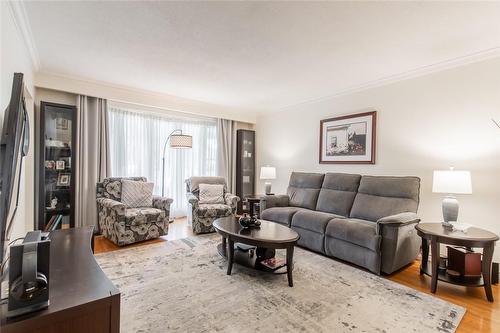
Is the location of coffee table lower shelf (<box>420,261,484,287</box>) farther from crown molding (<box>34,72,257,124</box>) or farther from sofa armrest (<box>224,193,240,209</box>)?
crown molding (<box>34,72,257,124</box>)

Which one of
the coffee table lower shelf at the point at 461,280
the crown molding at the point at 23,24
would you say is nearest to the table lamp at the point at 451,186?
the coffee table lower shelf at the point at 461,280

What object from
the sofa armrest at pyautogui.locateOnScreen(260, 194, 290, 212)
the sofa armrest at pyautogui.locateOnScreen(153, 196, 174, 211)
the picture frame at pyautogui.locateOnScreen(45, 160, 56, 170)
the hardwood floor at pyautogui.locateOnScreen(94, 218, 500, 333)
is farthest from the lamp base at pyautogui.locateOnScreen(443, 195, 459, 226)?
the picture frame at pyautogui.locateOnScreen(45, 160, 56, 170)

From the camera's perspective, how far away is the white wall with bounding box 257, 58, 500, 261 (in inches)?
107

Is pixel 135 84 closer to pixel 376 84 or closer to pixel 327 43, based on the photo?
pixel 327 43

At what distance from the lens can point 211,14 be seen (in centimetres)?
208

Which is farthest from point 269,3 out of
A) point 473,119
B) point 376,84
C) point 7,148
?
point 473,119

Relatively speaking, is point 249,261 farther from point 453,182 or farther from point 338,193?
→ point 453,182

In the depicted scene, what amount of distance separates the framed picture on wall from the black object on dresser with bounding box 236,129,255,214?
1.92 meters

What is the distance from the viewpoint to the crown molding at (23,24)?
6.52 feet

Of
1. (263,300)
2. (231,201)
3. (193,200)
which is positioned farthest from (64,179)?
(263,300)

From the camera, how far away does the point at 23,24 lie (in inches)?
88.2

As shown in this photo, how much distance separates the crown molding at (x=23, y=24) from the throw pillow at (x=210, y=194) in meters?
2.87

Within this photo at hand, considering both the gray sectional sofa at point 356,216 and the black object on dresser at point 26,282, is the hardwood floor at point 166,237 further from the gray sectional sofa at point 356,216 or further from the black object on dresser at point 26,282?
the black object on dresser at point 26,282

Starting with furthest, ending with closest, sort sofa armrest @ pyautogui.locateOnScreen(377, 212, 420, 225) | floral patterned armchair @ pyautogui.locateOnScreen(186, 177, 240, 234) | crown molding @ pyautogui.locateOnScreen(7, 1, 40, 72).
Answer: floral patterned armchair @ pyautogui.locateOnScreen(186, 177, 240, 234) < sofa armrest @ pyautogui.locateOnScreen(377, 212, 420, 225) < crown molding @ pyautogui.locateOnScreen(7, 1, 40, 72)
